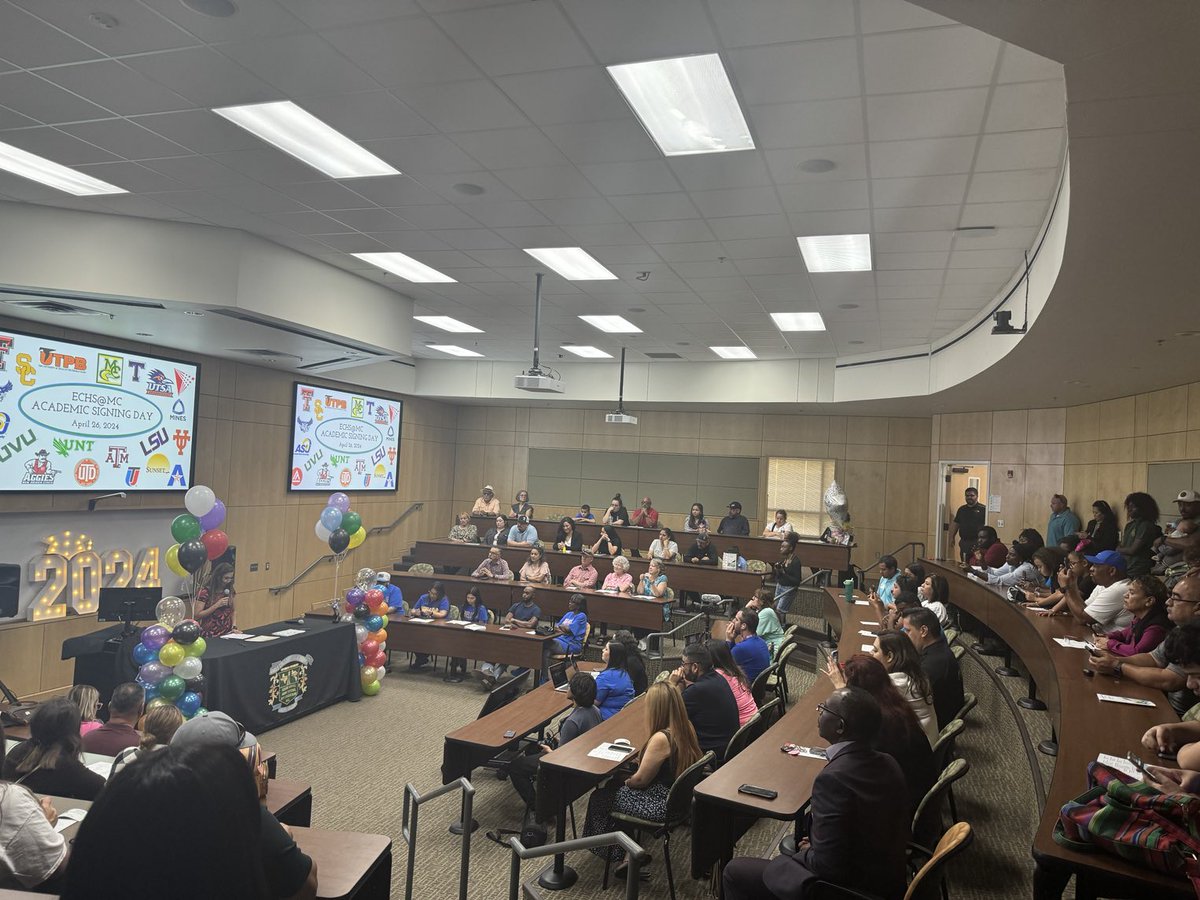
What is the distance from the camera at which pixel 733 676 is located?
5176 millimetres

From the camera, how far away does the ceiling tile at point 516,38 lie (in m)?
3.24

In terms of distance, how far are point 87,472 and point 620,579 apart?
6.27 metres

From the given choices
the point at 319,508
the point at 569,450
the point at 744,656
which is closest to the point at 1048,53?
the point at 744,656

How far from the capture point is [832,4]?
9.95ft

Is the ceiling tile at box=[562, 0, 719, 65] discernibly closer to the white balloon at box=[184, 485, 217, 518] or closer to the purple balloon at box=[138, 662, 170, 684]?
the purple balloon at box=[138, 662, 170, 684]

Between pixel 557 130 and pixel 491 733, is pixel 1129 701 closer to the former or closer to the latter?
pixel 491 733

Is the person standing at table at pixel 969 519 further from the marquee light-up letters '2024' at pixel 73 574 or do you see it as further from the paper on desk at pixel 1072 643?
the marquee light-up letters '2024' at pixel 73 574

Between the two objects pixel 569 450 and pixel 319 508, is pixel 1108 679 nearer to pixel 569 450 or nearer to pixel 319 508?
pixel 319 508

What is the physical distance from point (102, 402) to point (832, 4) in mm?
8228

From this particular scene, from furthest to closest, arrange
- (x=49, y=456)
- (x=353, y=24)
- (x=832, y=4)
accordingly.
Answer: (x=49, y=456), (x=353, y=24), (x=832, y=4)

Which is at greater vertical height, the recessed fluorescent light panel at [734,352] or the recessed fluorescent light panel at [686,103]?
the recessed fluorescent light panel at [734,352]

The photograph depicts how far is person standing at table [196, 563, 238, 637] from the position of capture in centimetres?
775

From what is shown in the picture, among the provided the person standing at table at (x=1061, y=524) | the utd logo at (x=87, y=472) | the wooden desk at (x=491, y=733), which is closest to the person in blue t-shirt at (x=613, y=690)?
the wooden desk at (x=491, y=733)

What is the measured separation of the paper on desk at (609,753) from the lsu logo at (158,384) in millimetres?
7246
